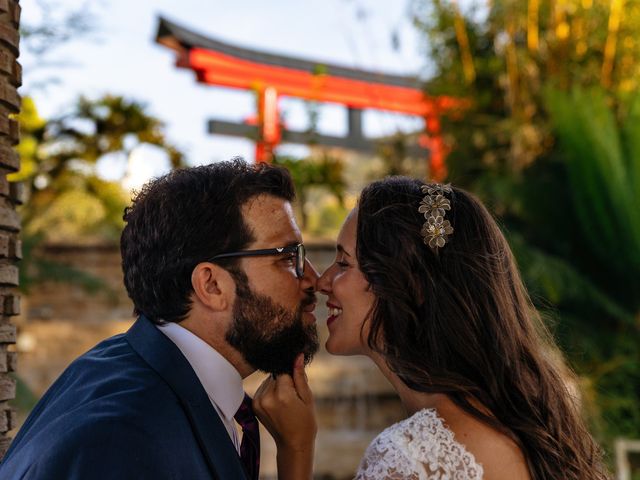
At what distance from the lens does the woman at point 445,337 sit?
2.17 m

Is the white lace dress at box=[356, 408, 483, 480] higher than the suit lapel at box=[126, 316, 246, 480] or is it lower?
lower

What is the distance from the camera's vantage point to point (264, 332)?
2271mm

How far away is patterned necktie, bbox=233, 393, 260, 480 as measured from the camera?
7.59ft

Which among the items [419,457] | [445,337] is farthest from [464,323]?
[419,457]

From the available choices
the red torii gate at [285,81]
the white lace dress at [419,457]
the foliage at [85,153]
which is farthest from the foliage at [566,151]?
the white lace dress at [419,457]

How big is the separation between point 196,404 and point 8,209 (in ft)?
2.34

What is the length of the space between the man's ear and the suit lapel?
0.22 meters

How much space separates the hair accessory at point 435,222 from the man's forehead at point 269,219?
358 millimetres

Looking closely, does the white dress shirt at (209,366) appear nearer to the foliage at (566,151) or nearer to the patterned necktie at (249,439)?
the patterned necktie at (249,439)

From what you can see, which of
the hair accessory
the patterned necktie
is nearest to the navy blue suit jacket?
the patterned necktie

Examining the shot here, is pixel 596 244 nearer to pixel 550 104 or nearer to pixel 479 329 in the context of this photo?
pixel 550 104

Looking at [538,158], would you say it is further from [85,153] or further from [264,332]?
[264,332]

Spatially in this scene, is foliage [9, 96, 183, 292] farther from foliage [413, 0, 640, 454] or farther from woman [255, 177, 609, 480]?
woman [255, 177, 609, 480]

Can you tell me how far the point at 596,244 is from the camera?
738 centimetres
